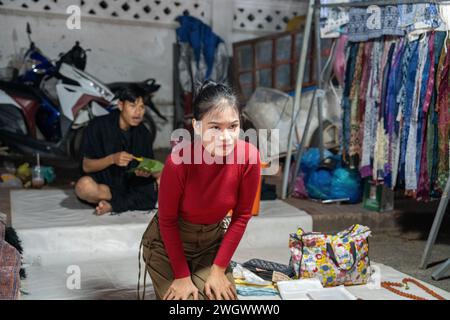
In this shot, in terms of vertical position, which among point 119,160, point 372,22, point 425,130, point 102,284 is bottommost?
point 102,284

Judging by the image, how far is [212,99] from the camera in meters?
2.20

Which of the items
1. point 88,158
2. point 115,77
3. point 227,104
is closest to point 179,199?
point 227,104

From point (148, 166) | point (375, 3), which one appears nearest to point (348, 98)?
point (375, 3)

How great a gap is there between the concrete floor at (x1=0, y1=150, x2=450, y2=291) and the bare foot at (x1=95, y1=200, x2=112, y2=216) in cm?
70

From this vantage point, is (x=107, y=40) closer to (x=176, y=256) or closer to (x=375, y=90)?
(x=375, y=90)

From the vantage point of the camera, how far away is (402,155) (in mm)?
3922

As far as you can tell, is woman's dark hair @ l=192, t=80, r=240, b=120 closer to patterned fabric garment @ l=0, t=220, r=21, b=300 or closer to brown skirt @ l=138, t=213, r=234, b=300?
brown skirt @ l=138, t=213, r=234, b=300

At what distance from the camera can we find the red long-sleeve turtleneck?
7.32 ft

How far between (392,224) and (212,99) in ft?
9.28

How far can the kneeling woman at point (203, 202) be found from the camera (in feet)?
7.25

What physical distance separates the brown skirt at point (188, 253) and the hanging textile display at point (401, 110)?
6.48 feet

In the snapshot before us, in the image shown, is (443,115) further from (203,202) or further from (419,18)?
(203,202)

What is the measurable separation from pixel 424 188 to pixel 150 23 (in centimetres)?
427

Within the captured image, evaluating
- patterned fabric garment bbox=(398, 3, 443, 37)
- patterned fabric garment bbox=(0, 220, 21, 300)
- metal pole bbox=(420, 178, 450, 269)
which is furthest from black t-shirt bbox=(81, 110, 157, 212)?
patterned fabric garment bbox=(398, 3, 443, 37)
